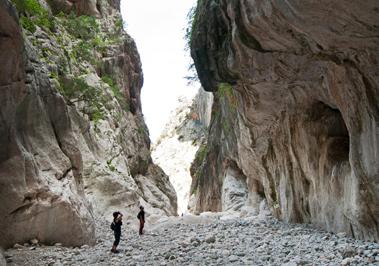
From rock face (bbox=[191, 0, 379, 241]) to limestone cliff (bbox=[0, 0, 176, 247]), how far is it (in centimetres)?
460

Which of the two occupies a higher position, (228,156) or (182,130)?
(182,130)

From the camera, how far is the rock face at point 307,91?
6461 mm

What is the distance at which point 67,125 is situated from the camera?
1242 cm

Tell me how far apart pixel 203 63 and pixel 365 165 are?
5.59 metres

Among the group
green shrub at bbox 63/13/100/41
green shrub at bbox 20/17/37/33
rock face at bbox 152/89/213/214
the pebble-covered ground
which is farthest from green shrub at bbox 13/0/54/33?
rock face at bbox 152/89/213/214

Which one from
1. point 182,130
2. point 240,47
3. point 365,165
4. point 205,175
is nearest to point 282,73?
point 240,47

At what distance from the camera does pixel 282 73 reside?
34.1 feet

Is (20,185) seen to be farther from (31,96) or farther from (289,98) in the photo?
(289,98)

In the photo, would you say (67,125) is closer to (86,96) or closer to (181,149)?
(86,96)

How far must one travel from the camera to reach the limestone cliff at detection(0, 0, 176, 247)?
920 cm

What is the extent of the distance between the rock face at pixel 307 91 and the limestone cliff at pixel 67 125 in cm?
460

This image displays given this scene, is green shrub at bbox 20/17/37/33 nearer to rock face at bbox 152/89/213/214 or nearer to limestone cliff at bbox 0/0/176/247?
limestone cliff at bbox 0/0/176/247

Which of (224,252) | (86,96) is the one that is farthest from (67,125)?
(86,96)

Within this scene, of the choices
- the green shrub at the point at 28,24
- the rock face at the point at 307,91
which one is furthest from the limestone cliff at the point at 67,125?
the rock face at the point at 307,91
